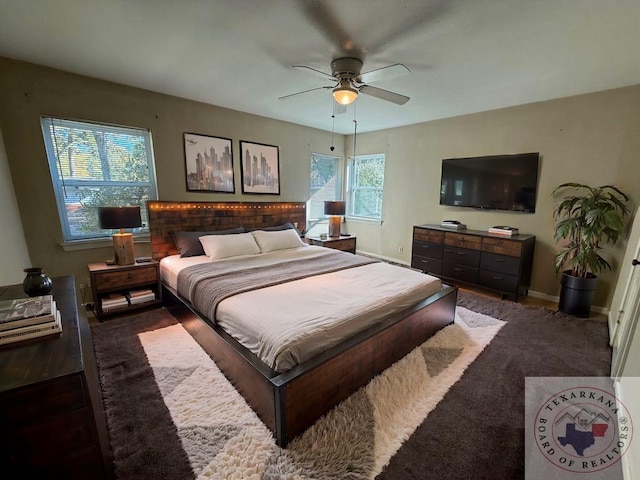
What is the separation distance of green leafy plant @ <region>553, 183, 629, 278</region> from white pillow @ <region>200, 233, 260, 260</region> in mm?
3555

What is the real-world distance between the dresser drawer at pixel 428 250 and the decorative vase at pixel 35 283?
4201 millimetres

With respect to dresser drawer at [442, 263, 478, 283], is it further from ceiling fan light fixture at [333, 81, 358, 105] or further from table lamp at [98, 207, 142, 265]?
table lamp at [98, 207, 142, 265]

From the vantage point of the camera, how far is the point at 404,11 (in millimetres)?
1757

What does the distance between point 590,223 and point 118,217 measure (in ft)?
16.0

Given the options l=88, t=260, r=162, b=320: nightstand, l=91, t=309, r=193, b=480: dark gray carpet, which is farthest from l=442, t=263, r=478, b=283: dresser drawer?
l=88, t=260, r=162, b=320: nightstand

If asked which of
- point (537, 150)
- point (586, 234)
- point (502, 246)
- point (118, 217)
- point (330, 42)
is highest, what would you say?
point (330, 42)

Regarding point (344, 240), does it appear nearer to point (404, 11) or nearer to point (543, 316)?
point (543, 316)

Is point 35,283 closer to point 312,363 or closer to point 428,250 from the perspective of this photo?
point 312,363

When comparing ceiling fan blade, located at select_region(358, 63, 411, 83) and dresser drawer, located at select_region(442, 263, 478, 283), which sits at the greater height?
ceiling fan blade, located at select_region(358, 63, 411, 83)

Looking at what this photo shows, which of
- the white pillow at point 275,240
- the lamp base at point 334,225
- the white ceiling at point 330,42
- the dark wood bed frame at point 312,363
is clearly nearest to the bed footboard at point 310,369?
the dark wood bed frame at point 312,363

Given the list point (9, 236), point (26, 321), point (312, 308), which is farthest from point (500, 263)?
point (9, 236)

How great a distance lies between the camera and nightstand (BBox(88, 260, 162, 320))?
278 centimetres

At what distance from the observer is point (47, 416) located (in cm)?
100

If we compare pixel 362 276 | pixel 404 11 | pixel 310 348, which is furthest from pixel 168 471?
pixel 404 11
